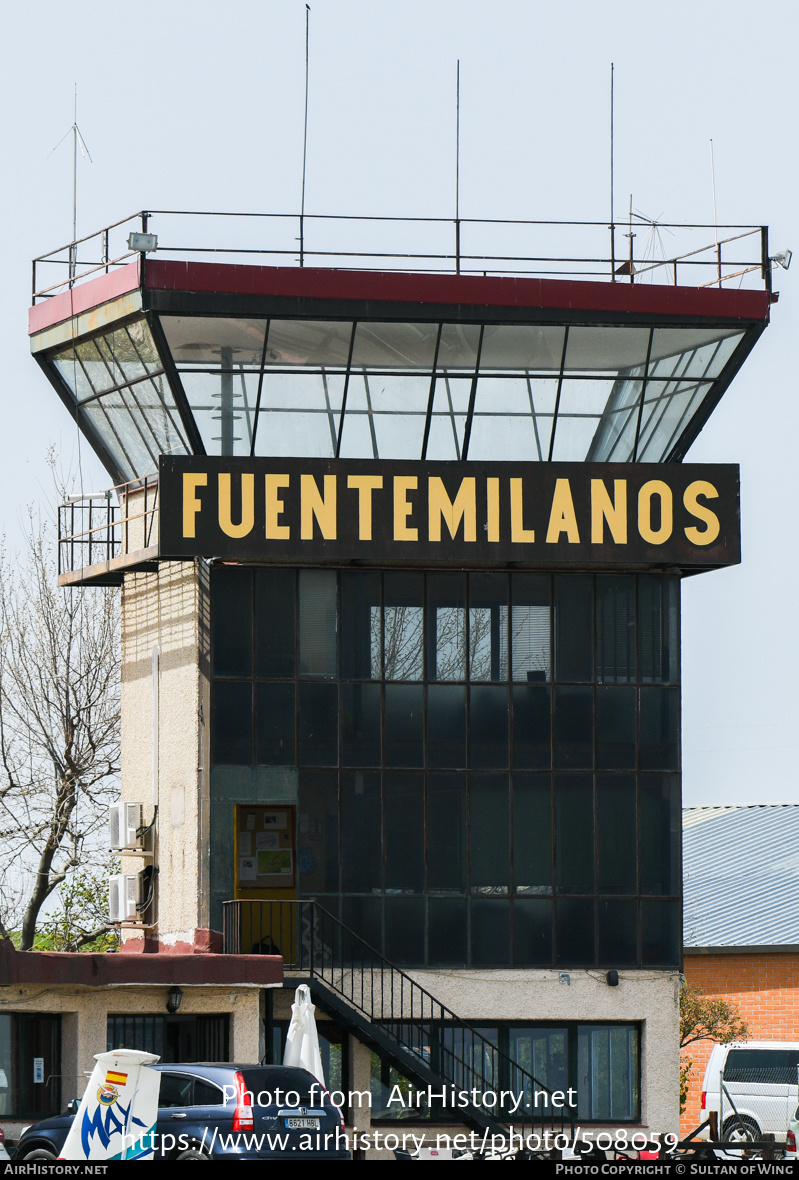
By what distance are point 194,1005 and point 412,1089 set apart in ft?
13.1

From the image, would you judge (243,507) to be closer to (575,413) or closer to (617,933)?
(575,413)

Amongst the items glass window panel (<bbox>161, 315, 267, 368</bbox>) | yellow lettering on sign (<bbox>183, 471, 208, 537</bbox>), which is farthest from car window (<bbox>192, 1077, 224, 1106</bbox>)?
glass window panel (<bbox>161, 315, 267, 368</bbox>)

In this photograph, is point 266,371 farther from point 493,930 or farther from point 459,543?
point 493,930

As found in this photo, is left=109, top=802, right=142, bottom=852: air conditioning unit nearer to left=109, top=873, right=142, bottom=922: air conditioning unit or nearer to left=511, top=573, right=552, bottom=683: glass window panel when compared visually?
left=109, top=873, right=142, bottom=922: air conditioning unit

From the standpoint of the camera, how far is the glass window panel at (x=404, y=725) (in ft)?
104

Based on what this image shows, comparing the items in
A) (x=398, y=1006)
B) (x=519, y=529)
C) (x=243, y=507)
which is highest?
(x=243, y=507)

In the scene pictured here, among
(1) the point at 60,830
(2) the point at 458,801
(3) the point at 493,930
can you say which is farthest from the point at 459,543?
(1) the point at 60,830

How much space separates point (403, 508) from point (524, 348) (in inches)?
137

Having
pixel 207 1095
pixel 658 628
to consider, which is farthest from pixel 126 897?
pixel 207 1095

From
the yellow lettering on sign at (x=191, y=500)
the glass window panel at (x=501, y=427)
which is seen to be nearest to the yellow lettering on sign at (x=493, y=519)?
the glass window panel at (x=501, y=427)

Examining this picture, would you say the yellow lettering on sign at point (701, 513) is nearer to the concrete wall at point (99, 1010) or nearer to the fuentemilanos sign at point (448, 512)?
the fuentemilanos sign at point (448, 512)

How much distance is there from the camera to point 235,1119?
23.8 metres

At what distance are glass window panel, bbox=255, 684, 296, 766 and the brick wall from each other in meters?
17.1

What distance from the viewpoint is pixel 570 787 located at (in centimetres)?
3216
